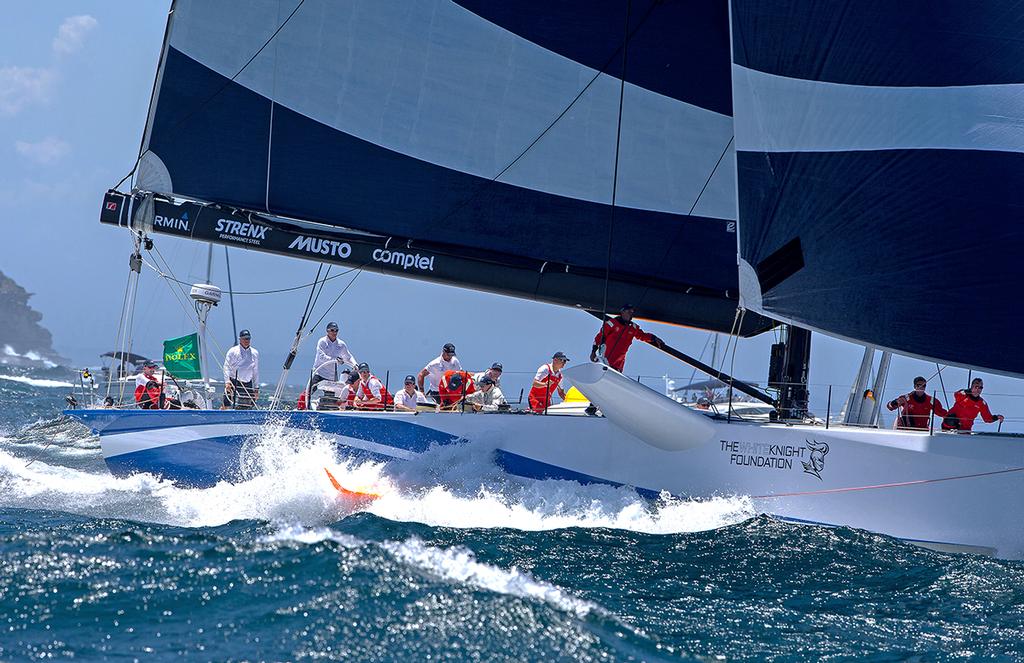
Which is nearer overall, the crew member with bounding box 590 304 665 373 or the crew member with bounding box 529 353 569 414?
the crew member with bounding box 590 304 665 373

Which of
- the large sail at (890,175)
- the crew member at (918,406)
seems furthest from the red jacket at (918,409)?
the large sail at (890,175)

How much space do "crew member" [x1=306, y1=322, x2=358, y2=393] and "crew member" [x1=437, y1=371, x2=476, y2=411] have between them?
113cm

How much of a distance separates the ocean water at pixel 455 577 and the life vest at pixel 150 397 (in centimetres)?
99

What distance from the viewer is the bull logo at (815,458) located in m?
7.77

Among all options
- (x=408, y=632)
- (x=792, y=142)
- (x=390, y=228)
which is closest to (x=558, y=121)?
(x=390, y=228)

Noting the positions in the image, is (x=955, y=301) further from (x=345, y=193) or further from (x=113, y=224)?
(x=113, y=224)

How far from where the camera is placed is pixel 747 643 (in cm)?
538

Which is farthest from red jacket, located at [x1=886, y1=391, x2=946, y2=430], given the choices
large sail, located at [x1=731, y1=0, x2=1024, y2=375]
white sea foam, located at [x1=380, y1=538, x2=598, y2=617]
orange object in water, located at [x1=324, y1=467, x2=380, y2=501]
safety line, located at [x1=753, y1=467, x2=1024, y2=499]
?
orange object in water, located at [x1=324, y1=467, x2=380, y2=501]

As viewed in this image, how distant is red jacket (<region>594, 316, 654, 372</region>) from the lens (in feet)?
29.0

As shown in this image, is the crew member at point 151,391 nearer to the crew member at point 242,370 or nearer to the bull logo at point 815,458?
the crew member at point 242,370

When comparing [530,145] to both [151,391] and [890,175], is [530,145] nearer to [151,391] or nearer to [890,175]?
[890,175]

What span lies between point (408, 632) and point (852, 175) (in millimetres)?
4559

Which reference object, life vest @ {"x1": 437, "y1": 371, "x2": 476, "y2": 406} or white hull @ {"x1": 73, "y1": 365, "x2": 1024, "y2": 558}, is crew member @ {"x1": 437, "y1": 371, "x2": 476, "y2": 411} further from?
white hull @ {"x1": 73, "y1": 365, "x2": 1024, "y2": 558}

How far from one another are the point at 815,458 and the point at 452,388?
3035 millimetres
